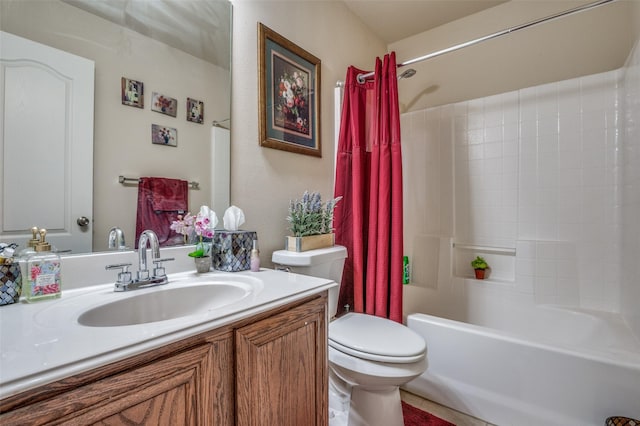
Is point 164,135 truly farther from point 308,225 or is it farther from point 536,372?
point 536,372

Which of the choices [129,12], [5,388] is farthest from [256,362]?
[129,12]

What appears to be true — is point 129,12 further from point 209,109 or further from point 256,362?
point 256,362

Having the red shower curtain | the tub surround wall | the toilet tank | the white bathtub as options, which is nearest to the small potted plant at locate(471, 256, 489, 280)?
the white bathtub

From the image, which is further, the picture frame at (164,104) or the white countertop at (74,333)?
the picture frame at (164,104)

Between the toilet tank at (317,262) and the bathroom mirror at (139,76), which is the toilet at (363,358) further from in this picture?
the bathroom mirror at (139,76)

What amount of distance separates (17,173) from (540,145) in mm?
2597

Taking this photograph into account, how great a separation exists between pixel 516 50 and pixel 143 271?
2.63 meters

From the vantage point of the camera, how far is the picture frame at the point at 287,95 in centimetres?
147

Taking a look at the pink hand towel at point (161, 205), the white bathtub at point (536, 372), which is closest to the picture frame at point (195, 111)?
the pink hand towel at point (161, 205)

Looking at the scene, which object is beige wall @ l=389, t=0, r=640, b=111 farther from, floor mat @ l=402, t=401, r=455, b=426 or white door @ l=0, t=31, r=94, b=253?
white door @ l=0, t=31, r=94, b=253

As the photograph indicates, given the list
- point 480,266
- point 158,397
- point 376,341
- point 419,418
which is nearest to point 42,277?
point 158,397

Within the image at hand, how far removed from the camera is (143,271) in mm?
955

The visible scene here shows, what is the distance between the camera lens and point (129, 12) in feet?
3.44

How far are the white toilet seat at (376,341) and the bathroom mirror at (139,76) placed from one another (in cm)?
81
